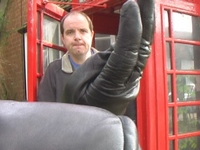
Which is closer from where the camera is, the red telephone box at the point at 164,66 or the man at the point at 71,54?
the man at the point at 71,54

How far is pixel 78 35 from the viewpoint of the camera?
2164mm

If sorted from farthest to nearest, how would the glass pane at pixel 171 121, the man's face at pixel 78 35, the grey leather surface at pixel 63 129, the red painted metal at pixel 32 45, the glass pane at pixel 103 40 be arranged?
the glass pane at pixel 103 40, the glass pane at pixel 171 121, the red painted metal at pixel 32 45, the man's face at pixel 78 35, the grey leather surface at pixel 63 129

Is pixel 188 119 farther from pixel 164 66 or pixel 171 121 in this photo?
pixel 164 66

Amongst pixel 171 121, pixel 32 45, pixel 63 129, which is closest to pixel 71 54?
pixel 32 45

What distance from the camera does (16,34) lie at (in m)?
5.75

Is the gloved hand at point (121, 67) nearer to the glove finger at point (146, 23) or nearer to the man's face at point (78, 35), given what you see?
the glove finger at point (146, 23)

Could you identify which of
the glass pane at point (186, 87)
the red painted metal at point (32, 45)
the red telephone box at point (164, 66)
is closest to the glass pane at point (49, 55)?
the red telephone box at point (164, 66)

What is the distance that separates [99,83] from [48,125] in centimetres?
67

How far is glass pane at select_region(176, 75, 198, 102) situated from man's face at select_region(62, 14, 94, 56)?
0.90 m

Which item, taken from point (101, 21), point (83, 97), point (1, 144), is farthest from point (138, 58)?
point (101, 21)

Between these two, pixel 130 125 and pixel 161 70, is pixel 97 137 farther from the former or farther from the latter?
pixel 161 70

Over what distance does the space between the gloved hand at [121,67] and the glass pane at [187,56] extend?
122 centimetres

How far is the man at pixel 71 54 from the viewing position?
2.16 m

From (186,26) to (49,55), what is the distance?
44.0 inches
